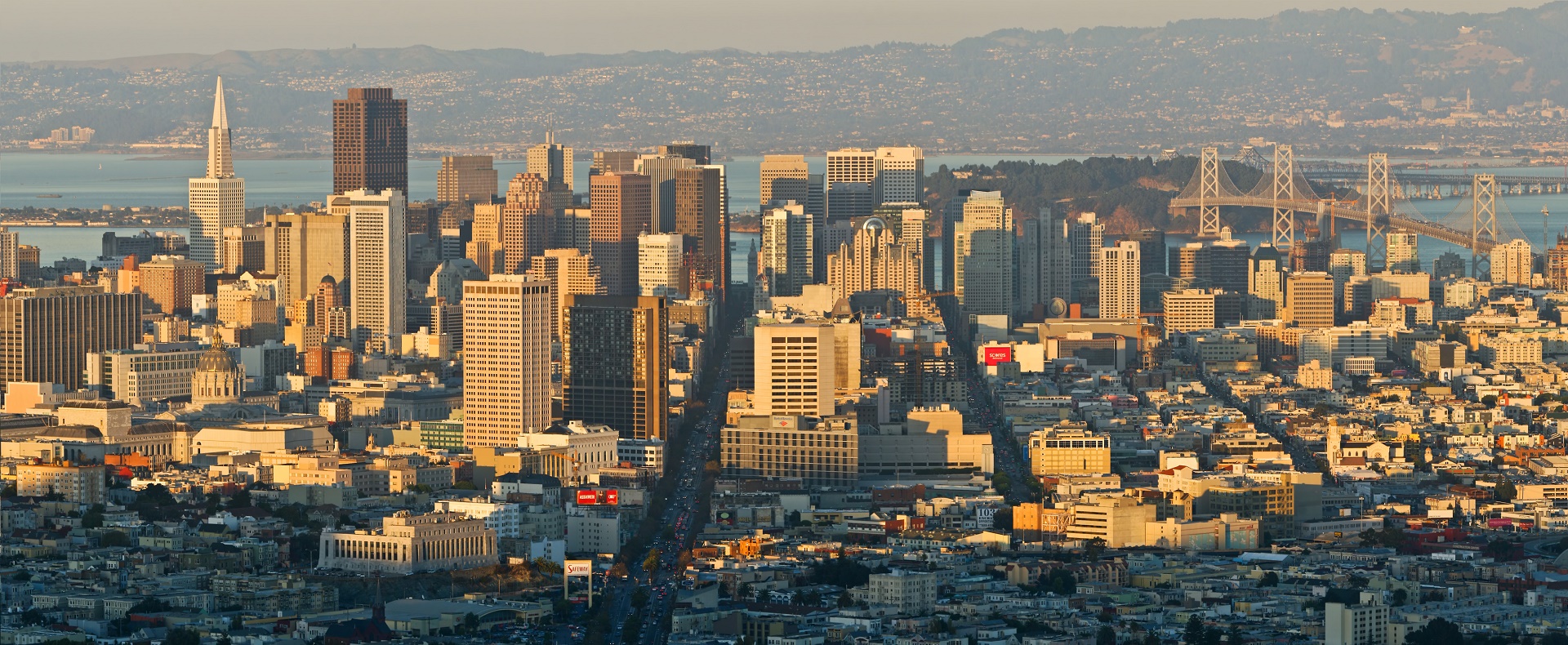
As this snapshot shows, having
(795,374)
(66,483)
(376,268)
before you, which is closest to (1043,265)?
(376,268)

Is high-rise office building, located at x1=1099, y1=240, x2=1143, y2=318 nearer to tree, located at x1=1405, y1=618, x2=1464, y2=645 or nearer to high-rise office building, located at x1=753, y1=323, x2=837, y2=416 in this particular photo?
high-rise office building, located at x1=753, y1=323, x2=837, y2=416

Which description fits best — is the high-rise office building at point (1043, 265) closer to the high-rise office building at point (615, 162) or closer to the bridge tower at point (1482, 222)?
the bridge tower at point (1482, 222)

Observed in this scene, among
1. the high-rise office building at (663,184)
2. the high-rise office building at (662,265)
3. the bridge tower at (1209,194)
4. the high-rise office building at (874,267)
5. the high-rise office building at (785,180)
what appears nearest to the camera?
the high-rise office building at (662,265)

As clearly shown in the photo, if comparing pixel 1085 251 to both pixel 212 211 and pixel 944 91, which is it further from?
pixel 944 91

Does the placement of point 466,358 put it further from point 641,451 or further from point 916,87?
A: point 916,87

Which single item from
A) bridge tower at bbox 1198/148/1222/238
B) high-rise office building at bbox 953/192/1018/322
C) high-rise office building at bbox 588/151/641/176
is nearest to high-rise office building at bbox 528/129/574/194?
high-rise office building at bbox 588/151/641/176

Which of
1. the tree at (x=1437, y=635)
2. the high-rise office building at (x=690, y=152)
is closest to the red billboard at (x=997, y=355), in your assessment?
the high-rise office building at (x=690, y=152)
